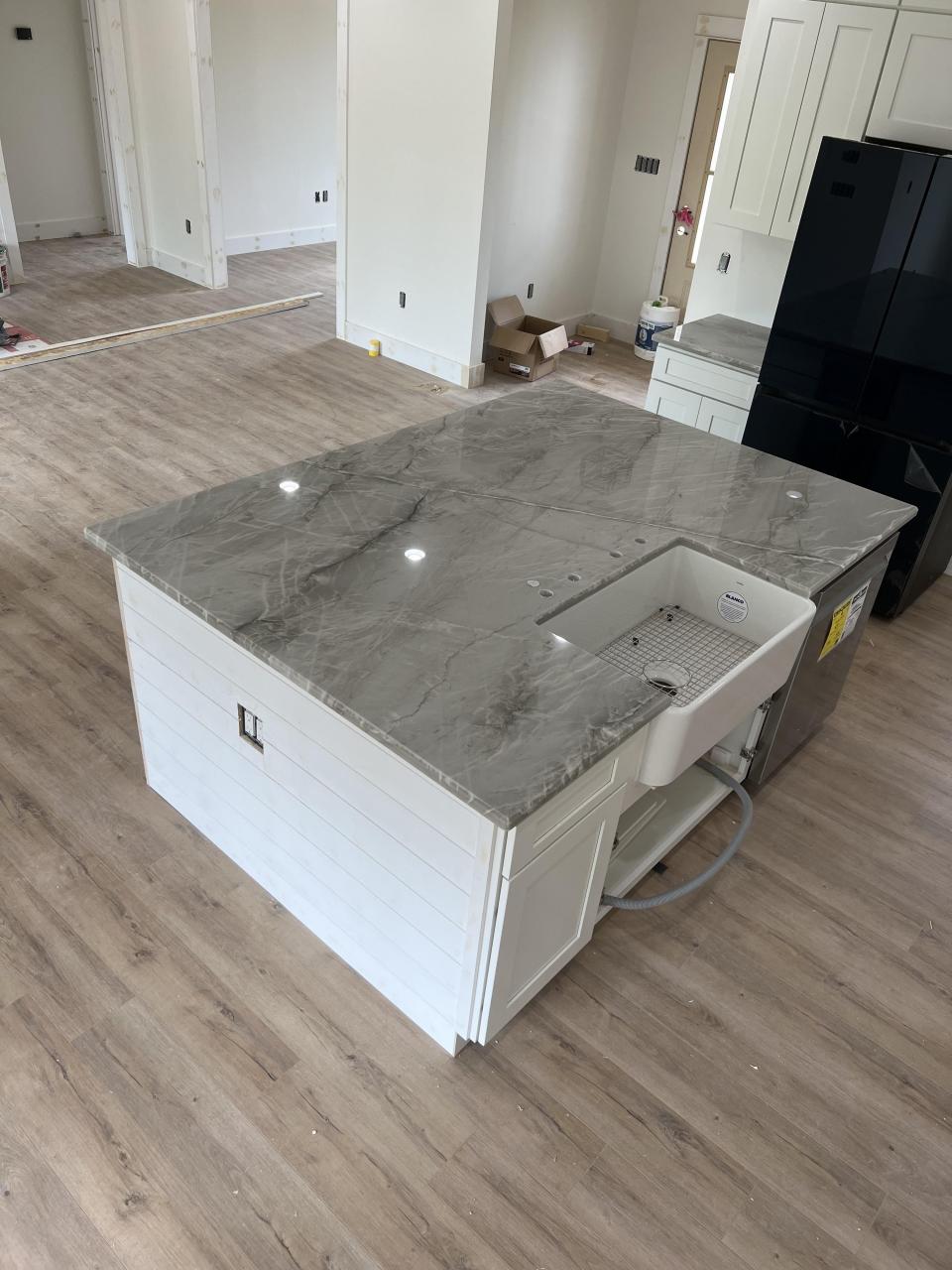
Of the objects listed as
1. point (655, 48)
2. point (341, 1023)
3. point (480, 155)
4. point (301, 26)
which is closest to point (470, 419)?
point (341, 1023)

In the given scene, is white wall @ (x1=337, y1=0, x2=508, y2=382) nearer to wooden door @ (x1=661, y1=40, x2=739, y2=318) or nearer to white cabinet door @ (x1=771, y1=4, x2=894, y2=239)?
wooden door @ (x1=661, y1=40, x2=739, y2=318)

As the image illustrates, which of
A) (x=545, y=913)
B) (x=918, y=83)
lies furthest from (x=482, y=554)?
(x=918, y=83)

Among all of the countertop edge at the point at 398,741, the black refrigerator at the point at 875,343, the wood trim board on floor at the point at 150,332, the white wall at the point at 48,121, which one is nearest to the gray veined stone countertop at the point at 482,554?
the countertop edge at the point at 398,741

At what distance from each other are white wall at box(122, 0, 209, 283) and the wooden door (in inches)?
131

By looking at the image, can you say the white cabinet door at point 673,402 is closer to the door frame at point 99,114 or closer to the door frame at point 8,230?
the door frame at point 8,230

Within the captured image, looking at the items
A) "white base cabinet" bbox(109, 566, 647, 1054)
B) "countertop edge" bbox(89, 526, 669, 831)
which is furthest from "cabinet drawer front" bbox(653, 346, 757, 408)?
"countertop edge" bbox(89, 526, 669, 831)

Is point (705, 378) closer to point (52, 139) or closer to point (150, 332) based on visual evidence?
point (150, 332)

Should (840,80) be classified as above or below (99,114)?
above

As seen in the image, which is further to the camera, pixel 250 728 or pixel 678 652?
pixel 678 652

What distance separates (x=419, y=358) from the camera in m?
6.15

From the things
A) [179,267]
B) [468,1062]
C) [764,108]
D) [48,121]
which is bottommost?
[468,1062]

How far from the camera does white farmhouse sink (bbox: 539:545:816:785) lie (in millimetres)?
2127

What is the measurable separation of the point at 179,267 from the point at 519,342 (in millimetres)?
2974

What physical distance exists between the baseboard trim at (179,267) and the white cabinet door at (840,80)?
15.1 ft
